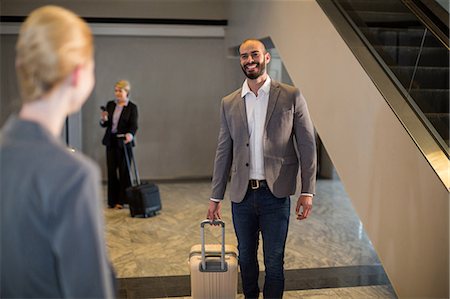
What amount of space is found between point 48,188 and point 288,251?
4230 millimetres

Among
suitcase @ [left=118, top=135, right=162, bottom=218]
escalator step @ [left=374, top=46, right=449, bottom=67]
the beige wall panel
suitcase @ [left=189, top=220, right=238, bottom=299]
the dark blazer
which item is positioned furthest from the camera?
the beige wall panel

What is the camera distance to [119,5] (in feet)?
32.5

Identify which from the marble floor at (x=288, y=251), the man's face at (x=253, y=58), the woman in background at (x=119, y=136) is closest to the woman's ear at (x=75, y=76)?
the man's face at (x=253, y=58)

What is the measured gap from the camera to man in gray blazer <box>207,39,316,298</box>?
3.36m

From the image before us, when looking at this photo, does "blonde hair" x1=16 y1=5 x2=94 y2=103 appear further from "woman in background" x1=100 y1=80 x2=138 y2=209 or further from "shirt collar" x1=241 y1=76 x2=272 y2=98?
"woman in background" x1=100 y1=80 x2=138 y2=209

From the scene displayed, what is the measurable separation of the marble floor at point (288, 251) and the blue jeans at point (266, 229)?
0.71 m

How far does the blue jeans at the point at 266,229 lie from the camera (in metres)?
3.36

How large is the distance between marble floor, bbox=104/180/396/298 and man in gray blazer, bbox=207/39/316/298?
35.3 inches

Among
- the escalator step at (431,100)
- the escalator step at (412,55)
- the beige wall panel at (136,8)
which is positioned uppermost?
the beige wall panel at (136,8)

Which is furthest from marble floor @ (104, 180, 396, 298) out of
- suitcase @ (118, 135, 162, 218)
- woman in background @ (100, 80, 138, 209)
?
woman in background @ (100, 80, 138, 209)

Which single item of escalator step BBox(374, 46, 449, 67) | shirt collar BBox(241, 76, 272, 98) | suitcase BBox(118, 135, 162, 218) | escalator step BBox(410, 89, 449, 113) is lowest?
suitcase BBox(118, 135, 162, 218)

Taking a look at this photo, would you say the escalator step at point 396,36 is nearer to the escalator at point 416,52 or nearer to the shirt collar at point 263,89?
the escalator at point 416,52

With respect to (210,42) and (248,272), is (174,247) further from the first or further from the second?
(210,42)

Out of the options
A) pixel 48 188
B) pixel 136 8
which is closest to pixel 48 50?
pixel 48 188
